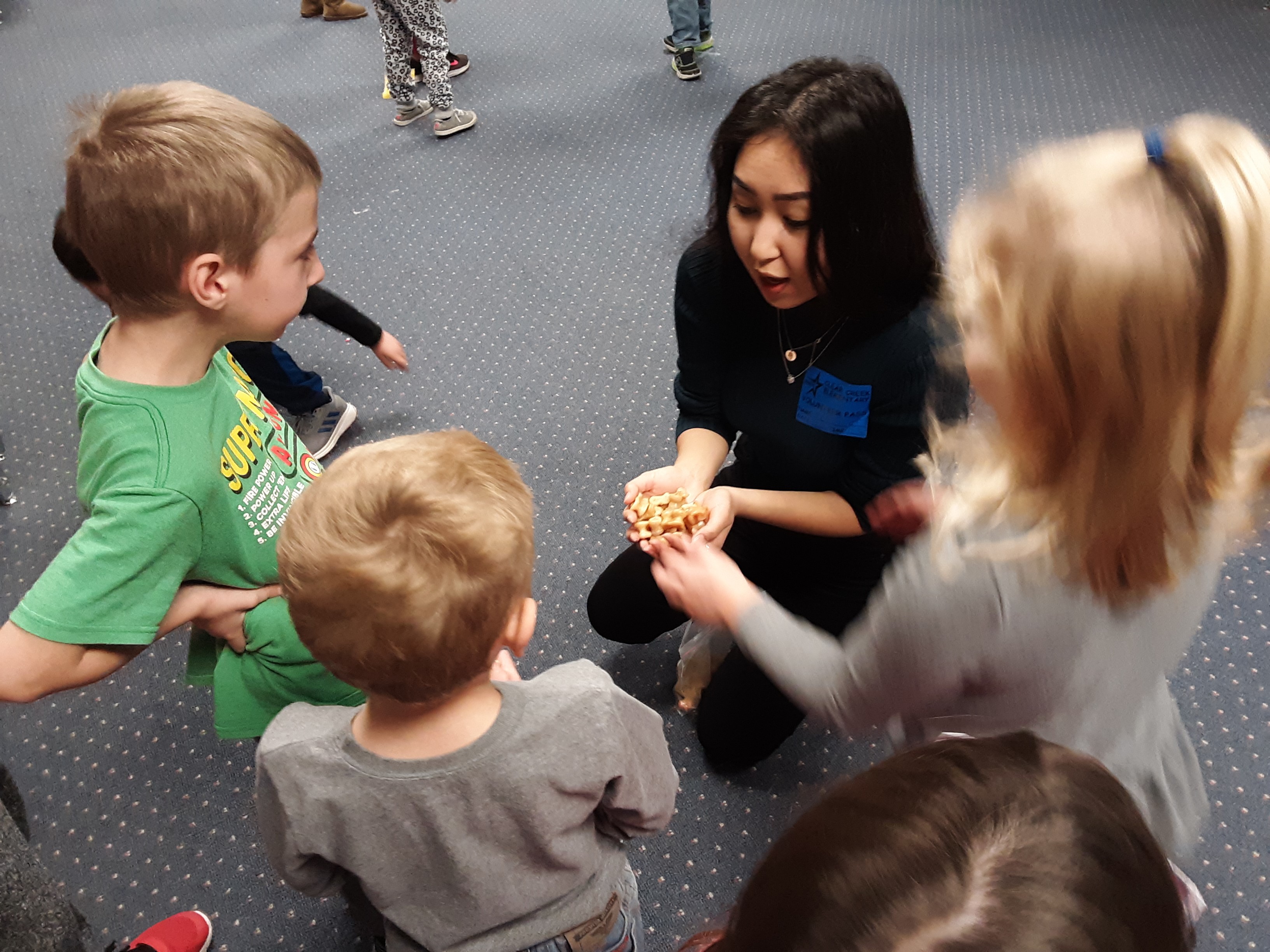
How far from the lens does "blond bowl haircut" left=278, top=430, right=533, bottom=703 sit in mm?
710

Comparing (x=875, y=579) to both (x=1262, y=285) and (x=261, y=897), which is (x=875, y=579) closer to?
(x=1262, y=285)

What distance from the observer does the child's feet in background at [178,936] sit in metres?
1.23

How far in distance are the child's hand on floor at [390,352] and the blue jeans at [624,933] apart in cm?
126

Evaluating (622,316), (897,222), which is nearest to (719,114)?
(622,316)

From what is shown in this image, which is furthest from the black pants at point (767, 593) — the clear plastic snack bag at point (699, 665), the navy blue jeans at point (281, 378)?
the navy blue jeans at point (281, 378)

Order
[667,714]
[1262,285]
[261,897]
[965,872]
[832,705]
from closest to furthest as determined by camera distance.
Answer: [965,872]
[1262,285]
[832,705]
[261,897]
[667,714]

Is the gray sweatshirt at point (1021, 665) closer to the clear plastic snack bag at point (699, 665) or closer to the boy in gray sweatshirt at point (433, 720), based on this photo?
the boy in gray sweatshirt at point (433, 720)

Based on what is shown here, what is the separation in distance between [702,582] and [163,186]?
0.74 metres

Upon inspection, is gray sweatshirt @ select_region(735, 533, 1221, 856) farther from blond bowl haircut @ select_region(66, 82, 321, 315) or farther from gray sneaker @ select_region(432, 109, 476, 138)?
gray sneaker @ select_region(432, 109, 476, 138)

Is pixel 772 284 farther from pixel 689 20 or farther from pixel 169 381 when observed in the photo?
pixel 689 20

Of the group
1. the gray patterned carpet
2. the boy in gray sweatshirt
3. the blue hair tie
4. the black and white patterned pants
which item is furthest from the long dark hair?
the black and white patterned pants

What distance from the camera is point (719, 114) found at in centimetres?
310

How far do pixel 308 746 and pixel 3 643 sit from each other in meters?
0.36

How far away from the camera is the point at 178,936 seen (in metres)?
1.25
